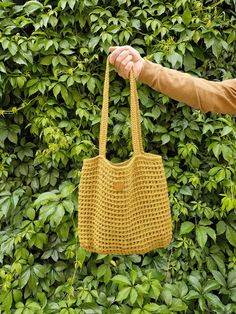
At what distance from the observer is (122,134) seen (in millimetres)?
1780

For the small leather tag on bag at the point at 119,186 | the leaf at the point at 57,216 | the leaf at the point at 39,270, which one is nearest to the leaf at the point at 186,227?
the leaf at the point at 57,216

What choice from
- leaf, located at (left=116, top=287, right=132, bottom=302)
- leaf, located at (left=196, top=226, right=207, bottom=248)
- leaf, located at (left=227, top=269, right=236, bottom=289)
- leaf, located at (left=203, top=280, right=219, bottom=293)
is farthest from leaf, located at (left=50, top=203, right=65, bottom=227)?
leaf, located at (left=227, top=269, right=236, bottom=289)

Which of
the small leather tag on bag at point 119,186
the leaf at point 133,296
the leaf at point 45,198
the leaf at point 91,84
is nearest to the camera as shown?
the small leather tag on bag at point 119,186

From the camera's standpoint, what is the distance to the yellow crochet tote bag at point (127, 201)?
87 cm

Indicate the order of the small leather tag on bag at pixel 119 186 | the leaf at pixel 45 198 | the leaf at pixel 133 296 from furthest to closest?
the leaf at pixel 45 198
the leaf at pixel 133 296
the small leather tag on bag at pixel 119 186

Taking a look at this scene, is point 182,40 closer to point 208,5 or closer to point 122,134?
point 208,5

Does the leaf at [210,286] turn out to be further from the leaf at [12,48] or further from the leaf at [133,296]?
the leaf at [12,48]

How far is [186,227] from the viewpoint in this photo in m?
1.70

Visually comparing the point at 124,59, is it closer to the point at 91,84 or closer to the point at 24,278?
the point at 91,84

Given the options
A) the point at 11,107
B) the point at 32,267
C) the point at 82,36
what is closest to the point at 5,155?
the point at 11,107

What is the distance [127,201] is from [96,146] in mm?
970

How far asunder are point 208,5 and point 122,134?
784 millimetres

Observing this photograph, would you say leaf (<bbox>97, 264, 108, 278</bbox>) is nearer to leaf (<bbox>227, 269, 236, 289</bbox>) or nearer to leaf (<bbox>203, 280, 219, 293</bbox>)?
leaf (<bbox>203, 280, 219, 293</bbox>)

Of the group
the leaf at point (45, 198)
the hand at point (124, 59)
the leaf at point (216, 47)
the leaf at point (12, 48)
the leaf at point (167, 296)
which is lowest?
the leaf at point (167, 296)
